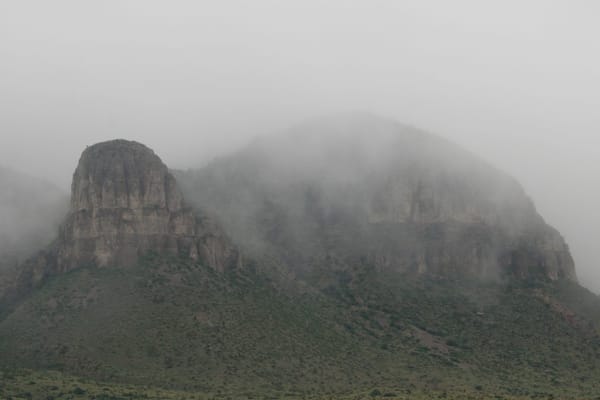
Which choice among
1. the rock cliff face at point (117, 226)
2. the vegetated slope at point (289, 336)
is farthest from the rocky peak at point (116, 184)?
the vegetated slope at point (289, 336)

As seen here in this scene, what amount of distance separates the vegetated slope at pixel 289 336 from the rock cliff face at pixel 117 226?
16.9 ft

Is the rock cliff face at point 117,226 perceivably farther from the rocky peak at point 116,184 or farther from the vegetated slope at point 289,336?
the vegetated slope at point 289,336

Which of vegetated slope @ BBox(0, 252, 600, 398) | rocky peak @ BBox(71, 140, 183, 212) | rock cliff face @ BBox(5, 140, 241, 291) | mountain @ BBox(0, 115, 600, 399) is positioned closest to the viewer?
mountain @ BBox(0, 115, 600, 399)

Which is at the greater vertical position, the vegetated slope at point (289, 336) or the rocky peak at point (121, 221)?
the rocky peak at point (121, 221)

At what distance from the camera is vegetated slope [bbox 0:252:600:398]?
483 feet

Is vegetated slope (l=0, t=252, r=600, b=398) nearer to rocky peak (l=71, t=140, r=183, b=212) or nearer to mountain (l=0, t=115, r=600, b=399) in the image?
mountain (l=0, t=115, r=600, b=399)

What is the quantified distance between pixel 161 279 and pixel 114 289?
11.4 meters

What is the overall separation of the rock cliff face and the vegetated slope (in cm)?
516

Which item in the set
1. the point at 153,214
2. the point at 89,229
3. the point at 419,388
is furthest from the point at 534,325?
the point at 89,229

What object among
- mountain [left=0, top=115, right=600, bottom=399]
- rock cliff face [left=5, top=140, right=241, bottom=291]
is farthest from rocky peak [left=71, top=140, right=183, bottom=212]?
mountain [left=0, top=115, right=600, bottom=399]

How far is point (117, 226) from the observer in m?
191

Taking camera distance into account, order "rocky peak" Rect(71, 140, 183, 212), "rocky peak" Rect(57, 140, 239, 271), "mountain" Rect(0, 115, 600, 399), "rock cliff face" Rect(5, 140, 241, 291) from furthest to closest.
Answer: "rocky peak" Rect(71, 140, 183, 212) < "rock cliff face" Rect(5, 140, 241, 291) < "rocky peak" Rect(57, 140, 239, 271) < "mountain" Rect(0, 115, 600, 399)

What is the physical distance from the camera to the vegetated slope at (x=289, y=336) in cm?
14712

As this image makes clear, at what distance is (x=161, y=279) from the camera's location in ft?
587
